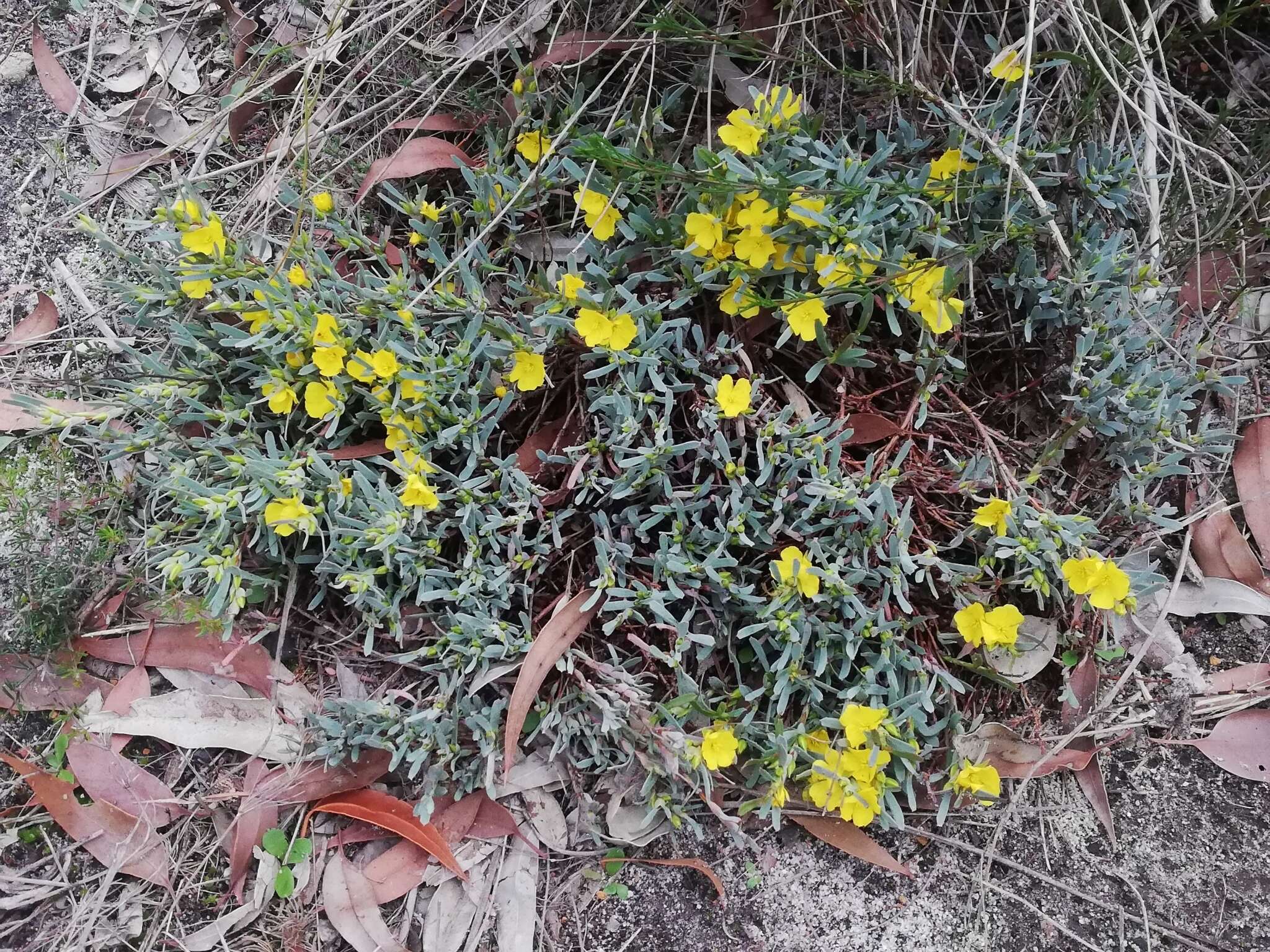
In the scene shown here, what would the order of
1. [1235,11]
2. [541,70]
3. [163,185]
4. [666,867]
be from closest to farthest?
1. [666,867]
2. [1235,11]
3. [541,70]
4. [163,185]

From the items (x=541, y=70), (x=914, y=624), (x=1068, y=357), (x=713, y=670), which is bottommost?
(x=713, y=670)

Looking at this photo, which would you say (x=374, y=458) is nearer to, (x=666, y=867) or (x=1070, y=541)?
(x=666, y=867)

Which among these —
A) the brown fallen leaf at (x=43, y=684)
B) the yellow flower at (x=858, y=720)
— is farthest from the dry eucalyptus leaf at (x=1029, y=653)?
the brown fallen leaf at (x=43, y=684)

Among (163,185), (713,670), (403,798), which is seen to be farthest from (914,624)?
(163,185)

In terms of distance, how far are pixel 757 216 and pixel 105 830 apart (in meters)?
2.25

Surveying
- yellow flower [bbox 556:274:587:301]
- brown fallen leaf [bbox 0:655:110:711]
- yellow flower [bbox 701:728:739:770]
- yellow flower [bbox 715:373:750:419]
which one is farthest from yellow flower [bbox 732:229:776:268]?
brown fallen leaf [bbox 0:655:110:711]

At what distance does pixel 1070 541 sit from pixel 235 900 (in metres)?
2.20

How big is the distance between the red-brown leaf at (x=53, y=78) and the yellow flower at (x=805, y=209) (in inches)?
93.6

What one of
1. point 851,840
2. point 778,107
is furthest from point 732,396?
point 851,840

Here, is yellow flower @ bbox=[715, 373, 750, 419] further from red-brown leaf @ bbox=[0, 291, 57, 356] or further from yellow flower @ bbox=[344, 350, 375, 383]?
red-brown leaf @ bbox=[0, 291, 57, 356]

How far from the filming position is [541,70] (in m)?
2.48

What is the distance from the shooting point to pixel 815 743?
199 centimetres

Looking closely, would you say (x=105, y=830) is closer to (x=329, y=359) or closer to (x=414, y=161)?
(x=329, y=359)

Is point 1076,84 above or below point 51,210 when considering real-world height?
above
